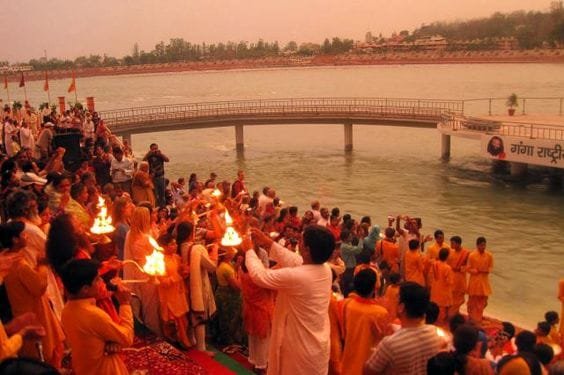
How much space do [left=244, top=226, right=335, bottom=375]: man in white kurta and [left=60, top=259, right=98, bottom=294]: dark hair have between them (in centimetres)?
108

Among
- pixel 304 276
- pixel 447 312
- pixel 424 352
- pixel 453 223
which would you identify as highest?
pixel 304 276

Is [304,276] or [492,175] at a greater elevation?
[304,276]

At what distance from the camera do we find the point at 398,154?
42.1 meters

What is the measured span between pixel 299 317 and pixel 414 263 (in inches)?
202

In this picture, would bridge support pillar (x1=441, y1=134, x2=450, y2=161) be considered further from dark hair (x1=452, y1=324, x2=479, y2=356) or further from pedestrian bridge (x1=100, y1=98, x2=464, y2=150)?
dark hair (x1=452, y1=324, x2=479, y2=356)

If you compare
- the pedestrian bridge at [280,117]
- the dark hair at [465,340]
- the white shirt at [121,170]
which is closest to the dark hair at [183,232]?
the dark hair at [465,340]

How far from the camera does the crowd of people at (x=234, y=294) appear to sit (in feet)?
13.0

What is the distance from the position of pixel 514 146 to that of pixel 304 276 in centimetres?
2474

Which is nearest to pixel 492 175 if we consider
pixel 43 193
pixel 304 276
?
pixel 43 193

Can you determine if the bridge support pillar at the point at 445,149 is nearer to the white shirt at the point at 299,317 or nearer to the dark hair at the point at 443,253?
the dark hair at the point at 443,253

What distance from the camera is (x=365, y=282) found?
177 inches

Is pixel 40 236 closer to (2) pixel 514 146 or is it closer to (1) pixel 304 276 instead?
(1) pixel 304 276

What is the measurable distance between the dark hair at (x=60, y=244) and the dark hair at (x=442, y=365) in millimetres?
2882

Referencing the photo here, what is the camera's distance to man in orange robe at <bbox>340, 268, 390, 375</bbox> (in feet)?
14.7
